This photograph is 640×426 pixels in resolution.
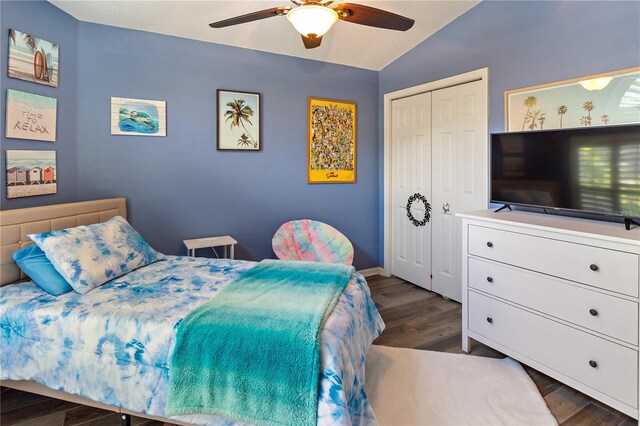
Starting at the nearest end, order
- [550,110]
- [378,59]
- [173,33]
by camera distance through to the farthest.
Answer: [550,110] < [173,33] < [378,59]

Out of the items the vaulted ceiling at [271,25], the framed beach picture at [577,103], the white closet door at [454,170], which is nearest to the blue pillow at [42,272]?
the vaulted ceiling at [271,25]

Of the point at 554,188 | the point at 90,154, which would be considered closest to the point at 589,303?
the point at 554,188

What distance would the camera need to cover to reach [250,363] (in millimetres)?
1452

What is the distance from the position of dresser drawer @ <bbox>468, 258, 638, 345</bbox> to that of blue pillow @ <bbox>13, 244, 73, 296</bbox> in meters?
2.64

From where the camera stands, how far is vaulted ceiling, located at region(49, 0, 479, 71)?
2.76 metres

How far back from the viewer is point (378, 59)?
401 centimetres

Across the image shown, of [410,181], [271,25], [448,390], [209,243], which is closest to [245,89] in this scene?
[271,25]

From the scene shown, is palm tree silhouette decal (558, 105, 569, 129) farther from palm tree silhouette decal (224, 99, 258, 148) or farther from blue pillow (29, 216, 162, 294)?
blue pillow (29, 216, 162, 294)

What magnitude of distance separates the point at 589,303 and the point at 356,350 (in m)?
1.30

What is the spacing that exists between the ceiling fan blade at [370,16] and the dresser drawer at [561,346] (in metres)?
1.89

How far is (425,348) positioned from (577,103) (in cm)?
206

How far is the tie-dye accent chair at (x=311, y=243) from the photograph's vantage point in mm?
3475

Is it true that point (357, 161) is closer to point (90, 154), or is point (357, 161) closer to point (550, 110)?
point (550, 110)

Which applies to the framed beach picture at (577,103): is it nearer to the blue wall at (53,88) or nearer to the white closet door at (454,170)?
the white closet door at (454,170)
